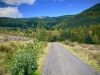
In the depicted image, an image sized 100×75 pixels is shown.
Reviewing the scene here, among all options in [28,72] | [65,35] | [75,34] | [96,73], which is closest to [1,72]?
[28,72]

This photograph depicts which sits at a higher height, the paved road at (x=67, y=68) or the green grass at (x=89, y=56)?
the paved road at (x=67, y=68)

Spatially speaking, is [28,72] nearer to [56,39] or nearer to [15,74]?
[15,74]

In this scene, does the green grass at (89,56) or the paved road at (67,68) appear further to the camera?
the green grass at (89,56)

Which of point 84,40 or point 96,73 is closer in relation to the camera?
point 96,73

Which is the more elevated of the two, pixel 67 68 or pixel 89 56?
pixel 67 68

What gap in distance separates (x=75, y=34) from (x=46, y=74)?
84.4 metres

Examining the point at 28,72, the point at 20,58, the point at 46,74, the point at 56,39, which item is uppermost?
the point at 20,58

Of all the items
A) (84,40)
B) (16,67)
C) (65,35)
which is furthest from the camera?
(65,35)

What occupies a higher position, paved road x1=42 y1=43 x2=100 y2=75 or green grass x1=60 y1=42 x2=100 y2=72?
paved road x1=42 y1=43 x2=100 y2=75

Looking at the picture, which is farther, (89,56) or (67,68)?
(89,56)

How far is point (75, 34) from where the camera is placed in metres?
93.2

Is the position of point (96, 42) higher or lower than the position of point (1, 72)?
lower

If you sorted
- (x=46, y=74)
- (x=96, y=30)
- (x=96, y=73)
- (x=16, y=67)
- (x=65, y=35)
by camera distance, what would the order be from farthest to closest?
(x=65, y=35), (x=96, y=30), (x=96, y=73), (x=46, y=74), (x=16, y=67)

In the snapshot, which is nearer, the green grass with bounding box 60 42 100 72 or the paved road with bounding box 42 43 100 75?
the paved road with bounding box 42 43 100 75
